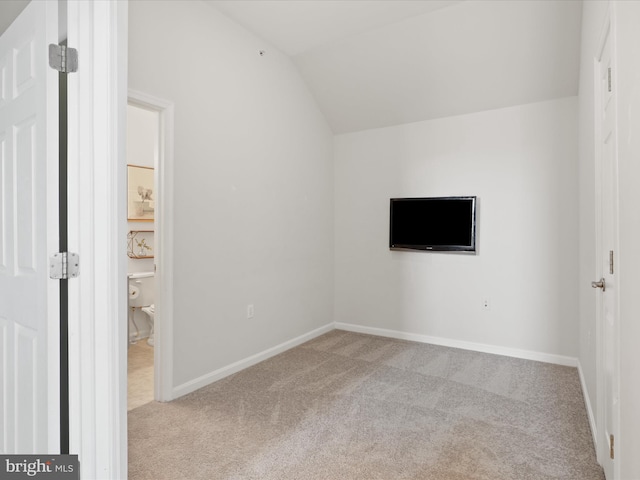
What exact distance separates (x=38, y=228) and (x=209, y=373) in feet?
6.46

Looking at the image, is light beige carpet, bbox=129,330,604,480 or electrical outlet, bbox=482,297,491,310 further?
electrical outlet, bbox=482,297,491,310

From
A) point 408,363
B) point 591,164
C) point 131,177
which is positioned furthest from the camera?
point 131,177

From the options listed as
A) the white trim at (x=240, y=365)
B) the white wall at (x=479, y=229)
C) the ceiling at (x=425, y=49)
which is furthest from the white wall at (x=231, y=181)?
the white wall at (x=479, y=229)

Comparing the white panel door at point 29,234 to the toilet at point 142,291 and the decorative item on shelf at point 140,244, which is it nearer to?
the toilet at point 142,291

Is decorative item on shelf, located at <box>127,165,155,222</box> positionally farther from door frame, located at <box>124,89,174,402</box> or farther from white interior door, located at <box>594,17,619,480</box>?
white interior door, located at <box>594,17,619,480</box>

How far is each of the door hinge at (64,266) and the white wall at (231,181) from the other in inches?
56.4

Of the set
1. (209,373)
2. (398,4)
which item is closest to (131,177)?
(209,373)

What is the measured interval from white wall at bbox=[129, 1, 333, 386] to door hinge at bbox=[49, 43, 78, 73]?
3.91 ft

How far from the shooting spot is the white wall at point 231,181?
111 inches

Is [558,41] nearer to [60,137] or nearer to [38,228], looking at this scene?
[60,137]

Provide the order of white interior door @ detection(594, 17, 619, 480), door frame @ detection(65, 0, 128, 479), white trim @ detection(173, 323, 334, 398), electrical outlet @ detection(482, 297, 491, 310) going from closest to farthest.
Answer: door frame @ detection(65, 0, 128, 479) < white interior door @ detection(594, 17, 619, 480) < white trim @ detection(173, 323, 334, 398) < electrical outlet @ detection(482, 297, 491, 310)

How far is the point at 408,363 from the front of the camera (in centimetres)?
358

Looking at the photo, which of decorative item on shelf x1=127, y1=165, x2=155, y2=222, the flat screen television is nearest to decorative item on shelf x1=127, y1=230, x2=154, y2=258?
decorative item on shelf x1=127, y1=165, x2=155, y2=222

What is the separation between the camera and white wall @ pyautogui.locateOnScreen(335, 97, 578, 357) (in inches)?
141
